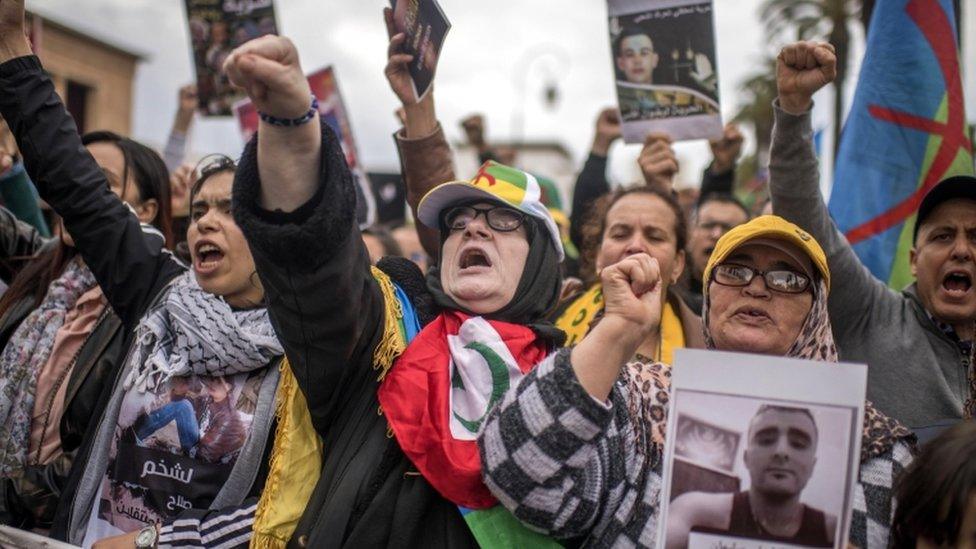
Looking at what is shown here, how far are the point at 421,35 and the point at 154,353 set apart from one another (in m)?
1.32

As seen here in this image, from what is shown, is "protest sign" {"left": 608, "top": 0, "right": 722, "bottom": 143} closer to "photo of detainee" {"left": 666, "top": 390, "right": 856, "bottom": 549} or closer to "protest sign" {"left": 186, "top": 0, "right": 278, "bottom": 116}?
"protest sign" {"left": 186, "top": 0, "right": 278, "bottom": 116}

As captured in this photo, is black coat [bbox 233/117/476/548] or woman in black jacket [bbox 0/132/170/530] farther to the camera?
woman in black jacket [bbox 0/132/170/530]

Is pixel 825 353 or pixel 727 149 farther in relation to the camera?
pixel 727 149

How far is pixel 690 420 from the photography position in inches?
54.4

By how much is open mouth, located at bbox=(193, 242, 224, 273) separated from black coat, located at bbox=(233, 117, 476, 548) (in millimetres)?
719

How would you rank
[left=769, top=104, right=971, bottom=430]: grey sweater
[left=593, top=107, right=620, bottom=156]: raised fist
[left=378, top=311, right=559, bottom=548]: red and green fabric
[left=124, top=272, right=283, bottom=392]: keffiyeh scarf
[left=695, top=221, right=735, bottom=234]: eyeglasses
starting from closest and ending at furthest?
[left=378, top=311, right=559, bottom=548]: red and green fabric < [left=124, top=272, right=283, bottom=392]: keffiyeh scarf < [left=769, top=104, right=971, bottom=430]: grey sweater < [left=695, top=221, right=735, bottom=234]: eyeglasses < [left=593, top=107, right=620, bottom=156]: raised fist

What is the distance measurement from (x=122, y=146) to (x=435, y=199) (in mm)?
1450

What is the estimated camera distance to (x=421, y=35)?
Answer: 271cm

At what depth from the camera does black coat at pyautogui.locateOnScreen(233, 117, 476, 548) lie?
1.56 m

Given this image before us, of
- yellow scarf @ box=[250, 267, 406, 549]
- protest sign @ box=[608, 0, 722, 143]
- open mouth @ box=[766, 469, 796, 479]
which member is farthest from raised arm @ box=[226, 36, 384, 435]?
protest sign @ box=[608, 0, 722, 143]

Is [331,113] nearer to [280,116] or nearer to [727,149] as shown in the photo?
[727,149]

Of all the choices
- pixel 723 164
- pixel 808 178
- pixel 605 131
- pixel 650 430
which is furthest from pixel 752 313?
pixel 723 164

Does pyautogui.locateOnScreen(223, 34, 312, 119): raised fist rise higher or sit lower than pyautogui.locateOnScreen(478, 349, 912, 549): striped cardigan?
higher

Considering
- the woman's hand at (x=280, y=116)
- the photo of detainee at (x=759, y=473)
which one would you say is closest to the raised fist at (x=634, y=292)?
the photo of detainee at (x=759, y=473)
